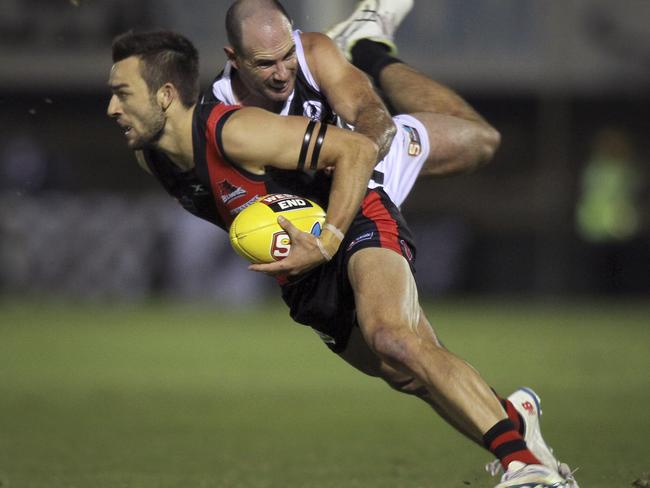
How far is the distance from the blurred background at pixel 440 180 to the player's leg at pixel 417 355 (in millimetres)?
11201

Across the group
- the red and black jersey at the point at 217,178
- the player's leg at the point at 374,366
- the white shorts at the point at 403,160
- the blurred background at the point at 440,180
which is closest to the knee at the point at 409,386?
the player's leg at the point at 374,366

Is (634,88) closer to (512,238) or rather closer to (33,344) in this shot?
(512,238)

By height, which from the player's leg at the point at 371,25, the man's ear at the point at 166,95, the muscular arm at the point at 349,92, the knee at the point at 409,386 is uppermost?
the player's leg at the point at 371,25

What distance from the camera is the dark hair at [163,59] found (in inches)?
246

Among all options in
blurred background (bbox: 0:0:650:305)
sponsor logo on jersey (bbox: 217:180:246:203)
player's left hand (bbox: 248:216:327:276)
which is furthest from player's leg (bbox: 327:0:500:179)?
blurred background (bbox: 0:0:650:305)

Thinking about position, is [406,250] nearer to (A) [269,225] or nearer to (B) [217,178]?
(A) [269,225]

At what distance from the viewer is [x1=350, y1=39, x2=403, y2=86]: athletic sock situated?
7541 mm

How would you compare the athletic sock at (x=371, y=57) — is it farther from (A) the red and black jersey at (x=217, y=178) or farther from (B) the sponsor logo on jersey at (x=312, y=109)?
(A) the red and black jersey at (x=217, y=178)

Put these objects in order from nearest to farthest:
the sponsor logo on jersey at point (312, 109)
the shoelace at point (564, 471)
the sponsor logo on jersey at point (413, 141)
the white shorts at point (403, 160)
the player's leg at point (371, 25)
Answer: the shoelace at point (564, 471) → the sponsor logo on jersey at point (312, 109) → the white shorts at point (403, 160) → the sponsor logo on jersey at point (413, 141) → the player's leg at point (371, 25)

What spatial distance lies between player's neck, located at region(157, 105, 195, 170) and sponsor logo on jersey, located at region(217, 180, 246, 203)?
191mm

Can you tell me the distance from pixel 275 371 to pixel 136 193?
1015 centimetres

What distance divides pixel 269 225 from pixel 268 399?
16.1 feet

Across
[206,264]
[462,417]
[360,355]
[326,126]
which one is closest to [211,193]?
[326,126]

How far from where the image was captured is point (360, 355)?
22.5ft
